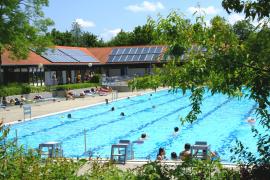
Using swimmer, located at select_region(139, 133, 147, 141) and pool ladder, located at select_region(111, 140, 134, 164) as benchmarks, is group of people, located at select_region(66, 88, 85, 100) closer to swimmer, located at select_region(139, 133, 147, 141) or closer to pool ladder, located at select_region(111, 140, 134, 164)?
swimmer, located at select_region(139, 133, 147, 141)

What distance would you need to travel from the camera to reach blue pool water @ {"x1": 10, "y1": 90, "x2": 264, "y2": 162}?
16953 mm

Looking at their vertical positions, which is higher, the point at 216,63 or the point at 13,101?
the point at 216,63

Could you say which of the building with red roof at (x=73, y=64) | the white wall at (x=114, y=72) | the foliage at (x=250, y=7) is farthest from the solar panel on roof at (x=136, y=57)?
the foliage at (x=250, y=7)

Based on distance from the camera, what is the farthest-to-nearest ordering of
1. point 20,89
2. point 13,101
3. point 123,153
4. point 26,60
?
1. point 26,60
2. point 20,89
3. point 13,101
4. point 123,153

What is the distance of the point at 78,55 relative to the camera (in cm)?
4709

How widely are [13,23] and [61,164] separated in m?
26.5

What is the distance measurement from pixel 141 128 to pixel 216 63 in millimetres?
16531

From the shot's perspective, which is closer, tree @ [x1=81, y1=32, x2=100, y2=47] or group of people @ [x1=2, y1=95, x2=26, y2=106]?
group of people @ [x1=2, y1=95, x2=26, y2=106]

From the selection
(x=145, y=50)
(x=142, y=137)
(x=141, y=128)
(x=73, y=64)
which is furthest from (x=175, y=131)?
(x=145, y=50)

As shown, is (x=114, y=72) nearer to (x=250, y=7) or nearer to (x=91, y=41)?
(x=91, y=41)

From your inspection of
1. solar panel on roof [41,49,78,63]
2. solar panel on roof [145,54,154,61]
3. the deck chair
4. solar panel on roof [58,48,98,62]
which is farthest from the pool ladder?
solar panel on roof [145,54,154,61]

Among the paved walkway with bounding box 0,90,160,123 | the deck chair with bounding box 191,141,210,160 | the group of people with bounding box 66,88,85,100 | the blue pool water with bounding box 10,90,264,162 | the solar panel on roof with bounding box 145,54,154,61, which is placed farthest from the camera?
the solar panel on roof with bounding box 145,54,154,61

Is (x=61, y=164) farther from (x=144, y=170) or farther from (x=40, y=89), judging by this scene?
(x=40, y=89)

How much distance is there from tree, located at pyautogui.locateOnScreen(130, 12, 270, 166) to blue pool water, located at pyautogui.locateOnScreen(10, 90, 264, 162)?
8484 millimetres
